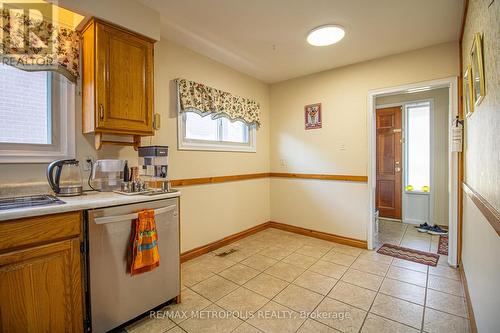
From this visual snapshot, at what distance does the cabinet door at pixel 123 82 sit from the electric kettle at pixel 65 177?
0.36 metres

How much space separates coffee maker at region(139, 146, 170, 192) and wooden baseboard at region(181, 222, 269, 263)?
1061 mm

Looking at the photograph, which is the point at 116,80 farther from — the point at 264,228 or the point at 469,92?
the point at 264,228

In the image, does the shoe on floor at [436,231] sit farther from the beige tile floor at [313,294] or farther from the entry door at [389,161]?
the beige tile floor at [313,294]

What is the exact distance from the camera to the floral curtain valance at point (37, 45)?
1623 millimetres

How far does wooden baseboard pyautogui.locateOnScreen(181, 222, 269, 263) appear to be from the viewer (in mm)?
2799

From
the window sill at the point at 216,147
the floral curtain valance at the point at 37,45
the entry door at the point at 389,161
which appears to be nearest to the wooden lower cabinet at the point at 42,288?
the floral curtain valance at the point at 37,45

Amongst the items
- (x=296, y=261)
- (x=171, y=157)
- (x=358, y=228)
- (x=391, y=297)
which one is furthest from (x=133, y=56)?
(x=358, y=228)

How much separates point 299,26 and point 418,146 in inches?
132

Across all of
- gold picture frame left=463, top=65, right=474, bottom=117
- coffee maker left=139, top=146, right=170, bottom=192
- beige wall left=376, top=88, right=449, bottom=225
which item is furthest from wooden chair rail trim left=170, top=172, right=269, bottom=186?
beige wall left=376, top=88, right=449, bottom=225

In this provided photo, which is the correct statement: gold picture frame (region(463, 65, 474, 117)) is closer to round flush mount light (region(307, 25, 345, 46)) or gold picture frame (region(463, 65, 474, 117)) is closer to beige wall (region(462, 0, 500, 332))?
beige wall (region(462, 0, 500, 332))

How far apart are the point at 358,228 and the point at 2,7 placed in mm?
3998

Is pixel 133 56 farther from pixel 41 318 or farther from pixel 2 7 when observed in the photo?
pixel 41 318

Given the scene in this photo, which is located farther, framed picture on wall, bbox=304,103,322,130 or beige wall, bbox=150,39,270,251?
framed picture on wall, bbox=304,103,322,130

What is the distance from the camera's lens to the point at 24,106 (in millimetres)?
1762
